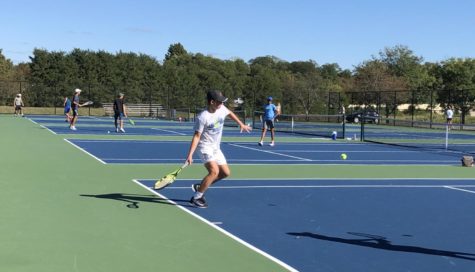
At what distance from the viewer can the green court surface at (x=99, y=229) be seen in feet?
17.6

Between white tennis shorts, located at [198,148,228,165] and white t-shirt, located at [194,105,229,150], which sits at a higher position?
white t-shirt, located at [194,105,229,150]

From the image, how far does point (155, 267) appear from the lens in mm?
5262

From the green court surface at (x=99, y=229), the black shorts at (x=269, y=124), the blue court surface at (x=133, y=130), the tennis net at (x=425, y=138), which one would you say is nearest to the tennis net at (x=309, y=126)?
the tennis net at (x=425, y=138)

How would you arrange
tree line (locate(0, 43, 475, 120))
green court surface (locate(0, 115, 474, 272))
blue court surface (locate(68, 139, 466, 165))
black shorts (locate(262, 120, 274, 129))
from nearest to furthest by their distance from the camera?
green court surface (locate(0, 115, 474, 272))
blue court surface (locate(68, 139, 466, 165))
black shorts (locate(262, 120, 274, 129))
tree line (locate(0, 43, 475, 120))

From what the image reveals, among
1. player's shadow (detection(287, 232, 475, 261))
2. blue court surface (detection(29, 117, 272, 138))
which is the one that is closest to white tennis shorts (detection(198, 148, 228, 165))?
player's shadow (detection(287, 232, 475, 261))

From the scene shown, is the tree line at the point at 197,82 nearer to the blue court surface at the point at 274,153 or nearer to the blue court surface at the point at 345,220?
the blue court surface at the point at 274,153

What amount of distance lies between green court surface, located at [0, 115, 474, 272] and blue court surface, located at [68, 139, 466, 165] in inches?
106

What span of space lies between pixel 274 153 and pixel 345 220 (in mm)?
9761

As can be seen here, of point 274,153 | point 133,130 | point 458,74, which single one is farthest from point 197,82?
point 274,153

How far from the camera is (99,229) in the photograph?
6.65 meters

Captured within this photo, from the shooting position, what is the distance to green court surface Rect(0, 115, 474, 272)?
17.6 ft

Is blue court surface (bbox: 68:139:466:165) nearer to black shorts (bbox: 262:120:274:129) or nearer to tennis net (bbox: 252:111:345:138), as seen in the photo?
black shorts (bbox: 262:120:274:129)

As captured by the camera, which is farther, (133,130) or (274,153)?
(133,130)

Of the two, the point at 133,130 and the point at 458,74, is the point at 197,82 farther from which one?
the point at 133,130
